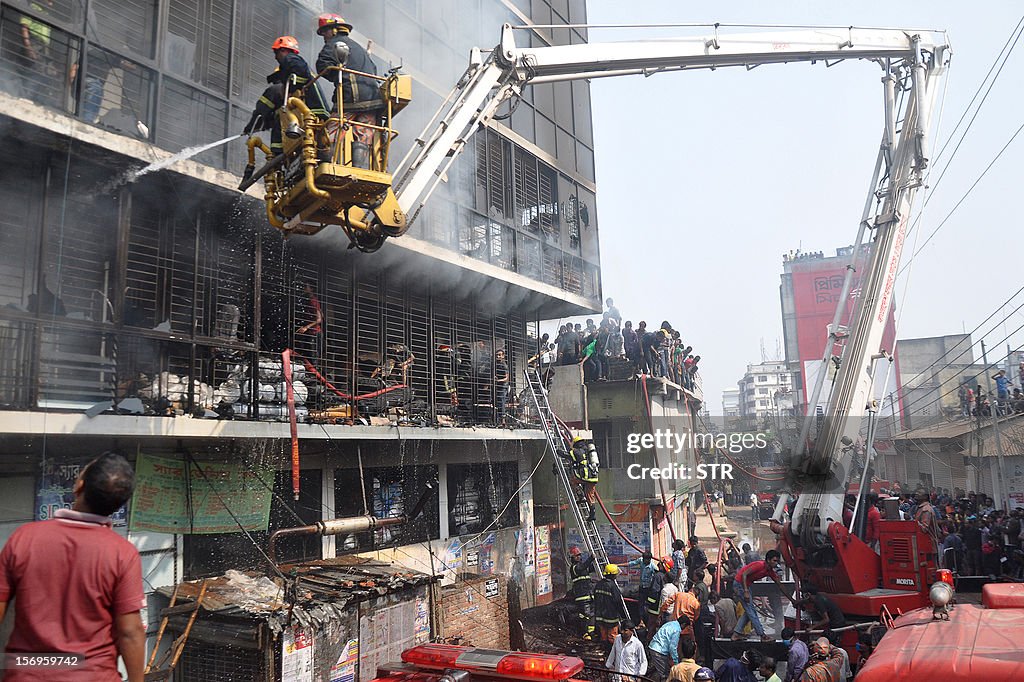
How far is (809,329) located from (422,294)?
67.7 metres

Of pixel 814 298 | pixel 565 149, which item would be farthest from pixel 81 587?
pixel 814 298

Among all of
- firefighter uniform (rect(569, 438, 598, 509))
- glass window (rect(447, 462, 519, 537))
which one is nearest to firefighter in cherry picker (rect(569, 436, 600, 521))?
firefighter uniform (rect(569, 438, 598, 509))

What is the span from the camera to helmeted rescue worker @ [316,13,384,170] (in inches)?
252

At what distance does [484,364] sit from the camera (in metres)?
13.9

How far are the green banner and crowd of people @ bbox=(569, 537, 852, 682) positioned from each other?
15.6 feet

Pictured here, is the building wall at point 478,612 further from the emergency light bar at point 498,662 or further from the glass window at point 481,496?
the emergency light bar at point 498,662

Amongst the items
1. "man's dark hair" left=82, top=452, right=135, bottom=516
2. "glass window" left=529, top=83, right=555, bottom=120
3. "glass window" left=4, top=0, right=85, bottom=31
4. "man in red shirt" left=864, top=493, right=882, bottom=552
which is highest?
"glass window" left=529, top=83, right=555, bottom=120

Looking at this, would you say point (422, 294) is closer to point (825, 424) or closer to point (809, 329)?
point (825, 424)

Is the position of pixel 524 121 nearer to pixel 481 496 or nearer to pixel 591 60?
pixel 591 60

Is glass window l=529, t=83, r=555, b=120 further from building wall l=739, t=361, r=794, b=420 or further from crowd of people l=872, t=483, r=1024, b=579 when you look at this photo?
building wall l=739, t=361, r=794, b=420

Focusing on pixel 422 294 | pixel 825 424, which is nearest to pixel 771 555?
pixel 825 424

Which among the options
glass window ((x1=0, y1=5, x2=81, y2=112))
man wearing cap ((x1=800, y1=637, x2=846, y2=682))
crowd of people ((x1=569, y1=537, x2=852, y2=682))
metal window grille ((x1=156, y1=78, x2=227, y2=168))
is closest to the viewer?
man wearing cap ((x1=800, y1=637, x2=846, y2=682))

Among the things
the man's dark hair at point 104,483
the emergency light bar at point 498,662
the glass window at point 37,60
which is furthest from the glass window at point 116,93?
the emergency light bar at point 498,662

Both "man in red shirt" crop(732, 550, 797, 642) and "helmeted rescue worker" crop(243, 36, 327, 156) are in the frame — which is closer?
"helmeted rescue worker" crop(243, 36, 327, 156)
